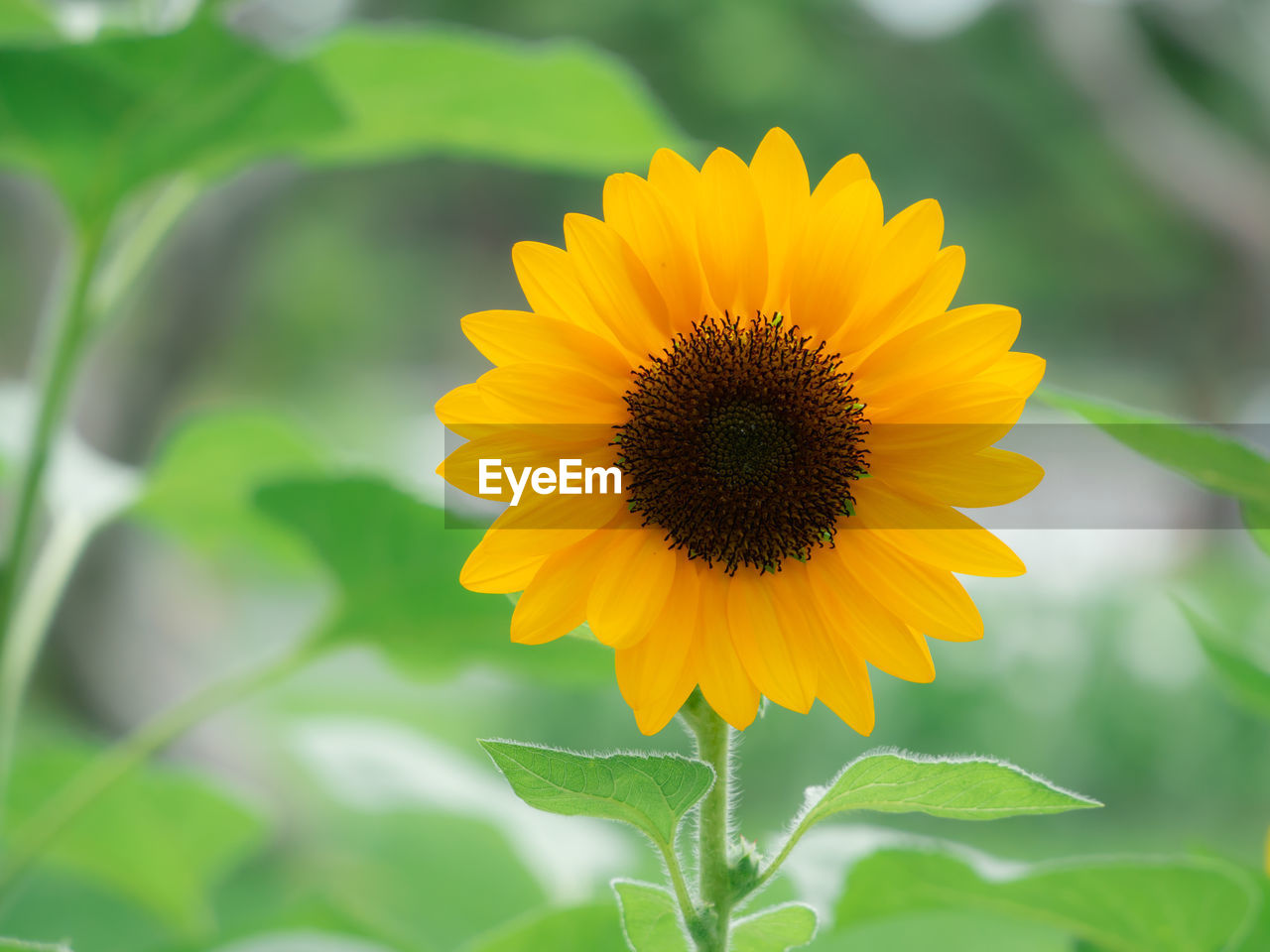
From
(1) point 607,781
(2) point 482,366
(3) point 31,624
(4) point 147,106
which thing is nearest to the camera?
(1) point 607,781

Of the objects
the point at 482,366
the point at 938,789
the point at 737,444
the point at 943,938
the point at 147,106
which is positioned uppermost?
the point at 482,366

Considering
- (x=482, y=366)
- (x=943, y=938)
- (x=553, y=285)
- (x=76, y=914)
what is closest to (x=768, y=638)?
(x=553, y=285)

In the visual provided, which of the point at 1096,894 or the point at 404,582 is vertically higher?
the point at 404,582

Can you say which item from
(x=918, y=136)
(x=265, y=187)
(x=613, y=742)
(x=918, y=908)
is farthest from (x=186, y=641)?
(x=918, y=136)

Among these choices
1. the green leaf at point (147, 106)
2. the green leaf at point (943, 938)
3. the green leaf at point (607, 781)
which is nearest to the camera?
the green leaf at point (607, 781)

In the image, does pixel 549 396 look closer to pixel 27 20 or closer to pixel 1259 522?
pixel 1259 522

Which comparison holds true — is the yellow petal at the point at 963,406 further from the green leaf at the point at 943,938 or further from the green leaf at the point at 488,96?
the green leaf at the point at 943,938

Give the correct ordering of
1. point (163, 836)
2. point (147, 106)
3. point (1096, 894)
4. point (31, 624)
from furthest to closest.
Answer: point (163, 836)
point (31, 624)
point (147, 106)
point (1096, 894)

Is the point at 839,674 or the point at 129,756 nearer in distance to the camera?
the point at 839,674

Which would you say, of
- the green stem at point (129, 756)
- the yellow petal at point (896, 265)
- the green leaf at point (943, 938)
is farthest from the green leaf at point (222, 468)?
the green leaf at point (943, 938)
